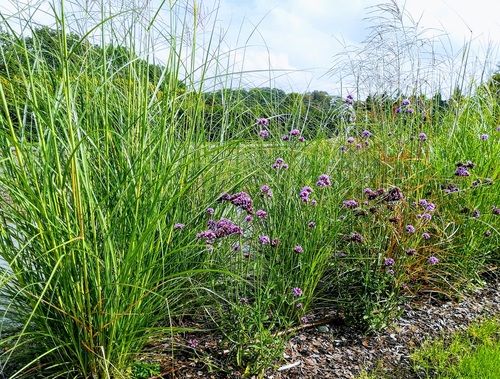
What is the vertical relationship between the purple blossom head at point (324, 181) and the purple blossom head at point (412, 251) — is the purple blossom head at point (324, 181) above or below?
above

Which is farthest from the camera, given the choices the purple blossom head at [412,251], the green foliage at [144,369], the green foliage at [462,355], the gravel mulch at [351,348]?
the purple blossom head at [412,251]

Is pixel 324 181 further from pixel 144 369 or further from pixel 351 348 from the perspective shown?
pixel 144 369

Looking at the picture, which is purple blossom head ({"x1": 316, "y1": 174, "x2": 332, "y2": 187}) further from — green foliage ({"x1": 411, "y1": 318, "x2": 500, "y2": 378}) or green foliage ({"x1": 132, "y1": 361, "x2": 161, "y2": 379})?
green foliage ({"x1": 132, "y1": 361, "x2": 161, "y2": 379})

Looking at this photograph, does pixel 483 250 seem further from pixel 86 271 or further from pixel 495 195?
pixel 86 271

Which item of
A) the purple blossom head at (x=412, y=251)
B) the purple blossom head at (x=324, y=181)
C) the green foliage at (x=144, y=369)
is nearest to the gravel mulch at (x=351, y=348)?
the green foliage at (x=144, y=369)

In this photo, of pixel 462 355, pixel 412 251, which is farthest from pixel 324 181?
pixel 462 355

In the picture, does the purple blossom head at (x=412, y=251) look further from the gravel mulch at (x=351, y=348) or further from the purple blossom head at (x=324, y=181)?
the purple blossom head at (x=324, y=181)

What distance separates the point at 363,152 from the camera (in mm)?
3885

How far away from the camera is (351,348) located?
286 cm

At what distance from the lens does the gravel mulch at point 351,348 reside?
8.23 feet

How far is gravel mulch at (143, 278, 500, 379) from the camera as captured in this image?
2.51 meters

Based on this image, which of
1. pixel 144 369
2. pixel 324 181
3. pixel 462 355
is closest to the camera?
pixel 144 369

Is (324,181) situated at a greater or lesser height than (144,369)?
greater

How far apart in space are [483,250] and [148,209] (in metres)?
2.83
